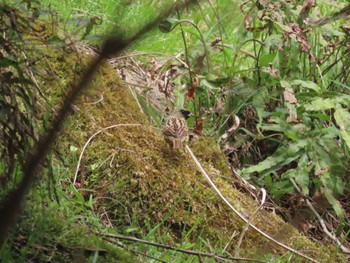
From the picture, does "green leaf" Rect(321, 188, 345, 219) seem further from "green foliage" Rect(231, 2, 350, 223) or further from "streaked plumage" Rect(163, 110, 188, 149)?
"streaked plumage" Rect(163, 110, 188, 149)

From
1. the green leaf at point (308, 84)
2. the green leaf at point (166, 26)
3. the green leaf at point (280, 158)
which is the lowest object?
the green leaf at point (280, 158)

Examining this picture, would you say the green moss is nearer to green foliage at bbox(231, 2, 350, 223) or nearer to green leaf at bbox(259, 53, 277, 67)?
green foliage at bbox(231, 2, 350, 223)

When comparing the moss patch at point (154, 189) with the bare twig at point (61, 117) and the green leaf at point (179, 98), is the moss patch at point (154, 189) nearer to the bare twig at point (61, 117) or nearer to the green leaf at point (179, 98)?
the green leaf at point (179, 98)

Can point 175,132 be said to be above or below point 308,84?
above

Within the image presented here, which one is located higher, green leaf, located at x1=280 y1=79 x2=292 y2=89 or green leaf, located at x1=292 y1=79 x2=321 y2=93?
green leaf, located at x1=280 y1=79 x2=292 y2=89

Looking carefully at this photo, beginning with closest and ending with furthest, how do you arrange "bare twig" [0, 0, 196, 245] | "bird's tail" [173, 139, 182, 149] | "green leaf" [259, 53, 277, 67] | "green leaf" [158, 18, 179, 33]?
"bare twig" [0, 0, 196, 245], "green leaf" [158, 18, 179, 33], "bird's tail" [173, 139, 182, 149], "green leaf" [259, 53, 277, 67]

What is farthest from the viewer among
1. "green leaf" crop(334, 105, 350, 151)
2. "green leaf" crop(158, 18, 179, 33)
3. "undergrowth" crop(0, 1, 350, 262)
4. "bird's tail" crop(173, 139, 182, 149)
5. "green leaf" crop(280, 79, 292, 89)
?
"green leaf" crop(280, 79, 292, 89)

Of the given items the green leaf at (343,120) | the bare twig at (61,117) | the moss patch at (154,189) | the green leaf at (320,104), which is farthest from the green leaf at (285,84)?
the bare twig at (61,117)

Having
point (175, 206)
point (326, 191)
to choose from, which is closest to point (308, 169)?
point (326, 191)

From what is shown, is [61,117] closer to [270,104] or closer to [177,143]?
[177,143]

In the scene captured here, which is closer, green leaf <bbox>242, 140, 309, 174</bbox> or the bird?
the bird

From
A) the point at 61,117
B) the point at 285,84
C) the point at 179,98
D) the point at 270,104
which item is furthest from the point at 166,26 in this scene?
the point at 61,117

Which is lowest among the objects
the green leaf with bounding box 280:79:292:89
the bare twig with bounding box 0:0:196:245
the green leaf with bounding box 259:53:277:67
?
the green leaf with bounding box 280:79:292:89

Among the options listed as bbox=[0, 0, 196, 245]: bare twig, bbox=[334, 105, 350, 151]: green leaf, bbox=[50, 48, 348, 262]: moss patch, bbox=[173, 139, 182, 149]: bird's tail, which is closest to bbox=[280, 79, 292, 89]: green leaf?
bbox=[334, 105, 350, 151]: green leaf
